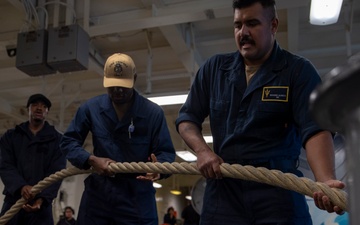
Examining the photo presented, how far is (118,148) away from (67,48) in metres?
2.30

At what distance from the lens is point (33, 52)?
4512mm

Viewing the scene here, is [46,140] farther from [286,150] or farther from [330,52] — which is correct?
[330,52]

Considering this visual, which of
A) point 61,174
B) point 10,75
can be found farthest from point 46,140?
point 10,75

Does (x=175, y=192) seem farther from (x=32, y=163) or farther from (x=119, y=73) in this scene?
(x=119, y=73)

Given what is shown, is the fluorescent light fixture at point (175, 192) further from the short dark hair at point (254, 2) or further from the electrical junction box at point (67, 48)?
the short dark hair at point (254, 2)

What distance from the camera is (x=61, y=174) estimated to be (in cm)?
261

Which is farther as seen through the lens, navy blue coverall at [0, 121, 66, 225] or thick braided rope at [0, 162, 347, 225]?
navy blue coverall at [0, 121, 66, 225]

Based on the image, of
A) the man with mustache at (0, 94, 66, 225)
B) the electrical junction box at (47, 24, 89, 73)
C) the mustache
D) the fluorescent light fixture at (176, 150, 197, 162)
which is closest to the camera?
the mustache

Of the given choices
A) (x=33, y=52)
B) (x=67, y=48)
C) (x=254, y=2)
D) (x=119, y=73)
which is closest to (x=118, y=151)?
(x=119, y=73)

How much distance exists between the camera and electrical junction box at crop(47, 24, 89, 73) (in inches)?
173

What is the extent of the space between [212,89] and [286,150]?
1.39 ft

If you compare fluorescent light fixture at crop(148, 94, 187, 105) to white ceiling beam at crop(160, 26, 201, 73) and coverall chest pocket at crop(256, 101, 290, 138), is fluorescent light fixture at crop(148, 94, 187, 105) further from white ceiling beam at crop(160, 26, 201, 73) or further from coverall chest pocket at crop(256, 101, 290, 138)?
coverall chest pocket at crop(256, 101, 290, 138)

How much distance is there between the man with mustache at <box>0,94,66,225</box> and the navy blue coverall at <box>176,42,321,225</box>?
1.66m

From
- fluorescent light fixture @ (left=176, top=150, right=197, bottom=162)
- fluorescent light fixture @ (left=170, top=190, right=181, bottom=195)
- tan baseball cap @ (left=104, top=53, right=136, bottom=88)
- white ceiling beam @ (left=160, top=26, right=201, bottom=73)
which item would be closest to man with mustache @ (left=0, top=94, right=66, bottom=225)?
tan baseball cap @ (left=104, top=53, right=136, bottom=88)
